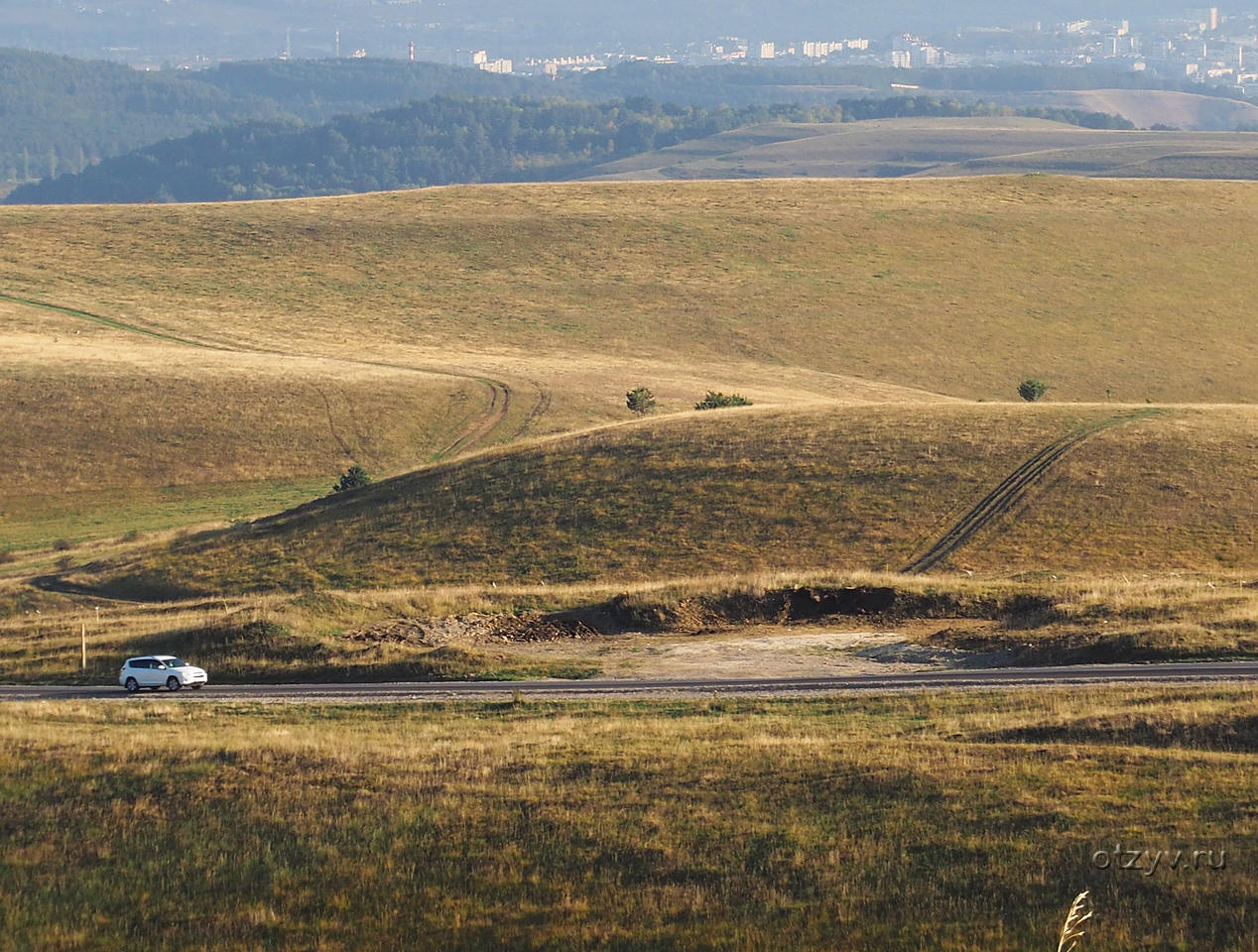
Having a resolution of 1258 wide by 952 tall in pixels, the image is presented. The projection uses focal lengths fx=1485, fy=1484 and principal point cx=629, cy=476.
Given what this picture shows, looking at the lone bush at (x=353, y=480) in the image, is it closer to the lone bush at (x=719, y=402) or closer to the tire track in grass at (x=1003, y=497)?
the lone bush at (x=719, y=402)

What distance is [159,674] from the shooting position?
4072 centimetres

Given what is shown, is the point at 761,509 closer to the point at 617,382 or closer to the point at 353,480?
the point at 353,480

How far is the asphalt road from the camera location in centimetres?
3547

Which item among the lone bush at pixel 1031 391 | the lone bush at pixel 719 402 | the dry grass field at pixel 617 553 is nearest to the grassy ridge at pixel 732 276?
the dry grass field at pixel 617 553

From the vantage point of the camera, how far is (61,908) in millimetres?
22719

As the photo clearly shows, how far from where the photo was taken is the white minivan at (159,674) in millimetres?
40656

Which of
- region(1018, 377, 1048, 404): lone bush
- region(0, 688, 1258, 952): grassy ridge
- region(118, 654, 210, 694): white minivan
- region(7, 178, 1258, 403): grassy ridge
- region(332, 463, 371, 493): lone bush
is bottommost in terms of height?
region(332, 463, 371, 493): lone bush

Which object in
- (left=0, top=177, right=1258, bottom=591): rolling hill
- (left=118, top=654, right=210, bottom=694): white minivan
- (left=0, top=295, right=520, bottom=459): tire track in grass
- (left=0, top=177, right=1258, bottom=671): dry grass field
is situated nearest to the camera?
(left=118, top=654, right=210, bottom=694): white minivan

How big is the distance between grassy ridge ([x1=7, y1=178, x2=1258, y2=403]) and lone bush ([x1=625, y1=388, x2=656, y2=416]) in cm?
2047

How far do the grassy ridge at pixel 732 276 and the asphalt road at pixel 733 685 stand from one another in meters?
72.0

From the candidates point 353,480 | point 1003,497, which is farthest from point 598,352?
point 1003,497

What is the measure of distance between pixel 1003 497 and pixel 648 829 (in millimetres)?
40096

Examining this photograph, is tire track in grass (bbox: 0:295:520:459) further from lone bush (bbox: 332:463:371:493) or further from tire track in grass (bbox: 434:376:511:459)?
lone bush (bbox: 332:463:371:493)

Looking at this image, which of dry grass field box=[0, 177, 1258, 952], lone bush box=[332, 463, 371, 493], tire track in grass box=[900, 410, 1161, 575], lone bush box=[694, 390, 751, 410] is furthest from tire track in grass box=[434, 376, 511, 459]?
tire track in grass box=[900, 410, 1161, 575]
